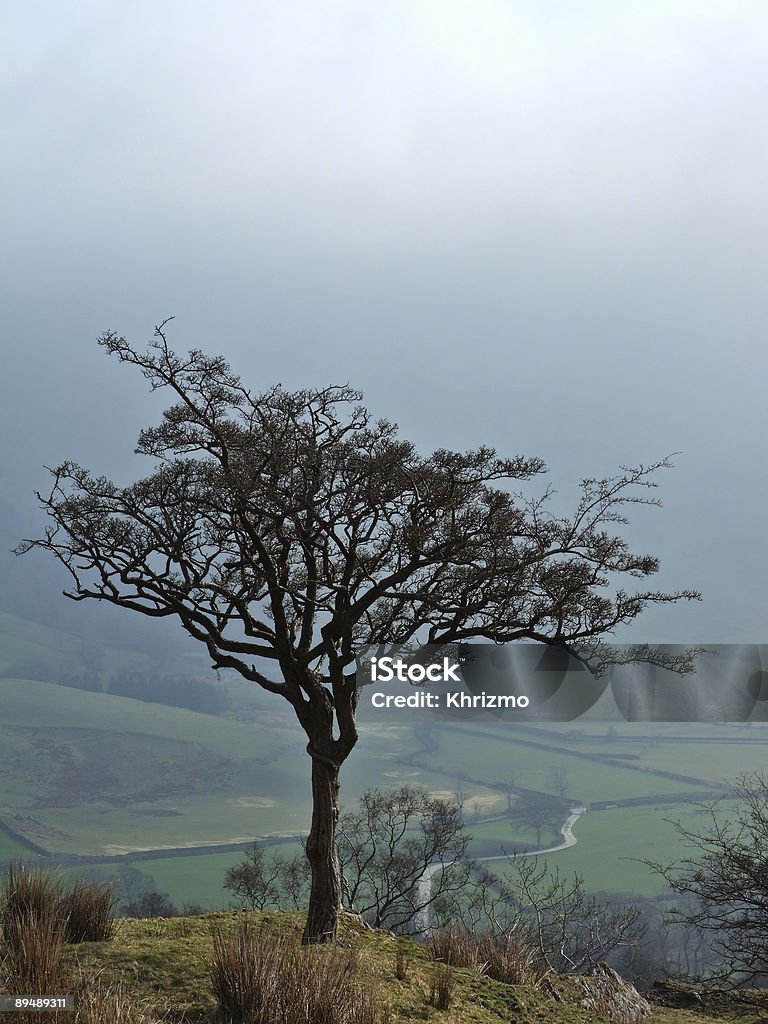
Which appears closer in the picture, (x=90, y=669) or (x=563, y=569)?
(x=563, y=569)

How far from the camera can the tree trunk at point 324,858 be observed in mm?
10219

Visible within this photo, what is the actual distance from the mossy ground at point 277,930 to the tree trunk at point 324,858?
0.26m

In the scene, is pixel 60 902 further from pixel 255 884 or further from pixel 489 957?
pixel 255 884

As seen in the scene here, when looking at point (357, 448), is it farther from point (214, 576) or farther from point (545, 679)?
point (545, 679)

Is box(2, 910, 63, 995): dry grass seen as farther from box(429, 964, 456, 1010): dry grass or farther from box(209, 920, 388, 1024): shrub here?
box(429, 964, 456, 1010): dry grass

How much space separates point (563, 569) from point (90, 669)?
2829 inches

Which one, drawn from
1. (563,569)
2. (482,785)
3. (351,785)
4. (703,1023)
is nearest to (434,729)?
(482,785)

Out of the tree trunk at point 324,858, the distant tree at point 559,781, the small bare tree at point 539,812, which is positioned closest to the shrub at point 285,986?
the tree trunk at point 324,858

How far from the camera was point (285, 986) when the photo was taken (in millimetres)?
6621

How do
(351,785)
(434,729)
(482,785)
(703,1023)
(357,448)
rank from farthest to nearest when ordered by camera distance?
(434,729)
(482,785)
(351,785)
(703,1023)
(357,448)

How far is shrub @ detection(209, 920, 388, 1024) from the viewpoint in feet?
21.2

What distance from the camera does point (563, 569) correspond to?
10.0m

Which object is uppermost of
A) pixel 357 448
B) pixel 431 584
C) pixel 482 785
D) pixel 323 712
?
pixel 357 448

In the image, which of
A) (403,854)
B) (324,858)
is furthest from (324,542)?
(403,854)
